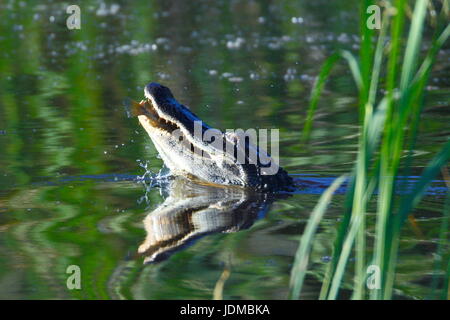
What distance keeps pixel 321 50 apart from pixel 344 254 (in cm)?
1098

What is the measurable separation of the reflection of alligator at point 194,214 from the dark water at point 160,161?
0.02 metres

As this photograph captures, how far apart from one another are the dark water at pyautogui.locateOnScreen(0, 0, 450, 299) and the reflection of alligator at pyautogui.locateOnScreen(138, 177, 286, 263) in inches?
0.6

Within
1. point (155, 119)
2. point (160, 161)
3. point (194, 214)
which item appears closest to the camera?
point (194, 214)

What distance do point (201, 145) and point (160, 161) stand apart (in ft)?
3.65

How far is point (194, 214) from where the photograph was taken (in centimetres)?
554

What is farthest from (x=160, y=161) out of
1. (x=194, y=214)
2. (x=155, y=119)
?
(x=194, y=214)

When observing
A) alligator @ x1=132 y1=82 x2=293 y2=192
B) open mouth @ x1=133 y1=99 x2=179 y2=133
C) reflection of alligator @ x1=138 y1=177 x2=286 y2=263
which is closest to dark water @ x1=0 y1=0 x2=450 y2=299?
reflection of alligator @ x1=138 y1=177 x2=286 y2=263

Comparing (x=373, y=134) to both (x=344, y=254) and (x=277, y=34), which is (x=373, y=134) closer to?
(x=344, y=254)

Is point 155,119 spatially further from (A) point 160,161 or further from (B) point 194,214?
(A) point 160,161

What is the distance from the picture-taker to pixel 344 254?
9.46 feet

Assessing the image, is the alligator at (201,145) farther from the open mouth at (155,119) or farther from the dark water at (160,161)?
the dark water at (160,161)

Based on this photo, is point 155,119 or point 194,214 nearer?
point 194,214

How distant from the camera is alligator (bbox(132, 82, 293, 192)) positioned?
6055 mm
